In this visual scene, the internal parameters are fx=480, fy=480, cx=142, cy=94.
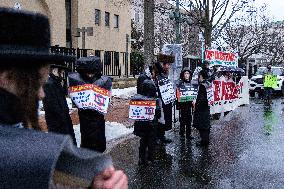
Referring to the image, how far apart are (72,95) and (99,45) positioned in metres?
30.1

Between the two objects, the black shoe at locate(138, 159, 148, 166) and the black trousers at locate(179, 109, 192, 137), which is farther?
the black trousers at locate(179, 109, 192, 137)

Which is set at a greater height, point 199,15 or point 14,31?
point 199,15

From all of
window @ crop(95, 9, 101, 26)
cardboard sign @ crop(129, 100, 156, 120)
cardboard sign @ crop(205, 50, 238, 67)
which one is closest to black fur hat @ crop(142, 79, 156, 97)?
cardboard sign @ crop(129, 100, 156, 120)

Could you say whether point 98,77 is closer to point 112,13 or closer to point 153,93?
point 153,93

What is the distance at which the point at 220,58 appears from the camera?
49.9ft

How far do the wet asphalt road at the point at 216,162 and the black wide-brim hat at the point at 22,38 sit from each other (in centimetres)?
513

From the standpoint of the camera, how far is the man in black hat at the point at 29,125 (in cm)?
107

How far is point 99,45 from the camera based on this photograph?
35.3 meters

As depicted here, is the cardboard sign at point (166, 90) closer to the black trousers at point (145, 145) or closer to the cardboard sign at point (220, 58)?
the black trousers at point (145, 145)

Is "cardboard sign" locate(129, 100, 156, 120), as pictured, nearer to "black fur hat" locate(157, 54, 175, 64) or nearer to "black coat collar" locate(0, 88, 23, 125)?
"black fur hat" locate(157, 54, 175, 64)

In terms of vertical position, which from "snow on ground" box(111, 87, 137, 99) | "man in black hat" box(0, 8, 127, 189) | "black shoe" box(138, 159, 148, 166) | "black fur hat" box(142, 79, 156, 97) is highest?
"man in black hat" box(0, 8, 127, 189)

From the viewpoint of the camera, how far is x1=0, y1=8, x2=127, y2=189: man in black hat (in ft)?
3.51

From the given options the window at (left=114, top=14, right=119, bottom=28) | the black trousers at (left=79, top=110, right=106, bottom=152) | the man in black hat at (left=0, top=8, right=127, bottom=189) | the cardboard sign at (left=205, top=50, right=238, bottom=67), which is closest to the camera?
the man in black hat at (left=0, top=8, right=127, bottom=189)

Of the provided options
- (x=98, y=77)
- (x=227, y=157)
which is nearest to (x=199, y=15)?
(x=227, y=157)
